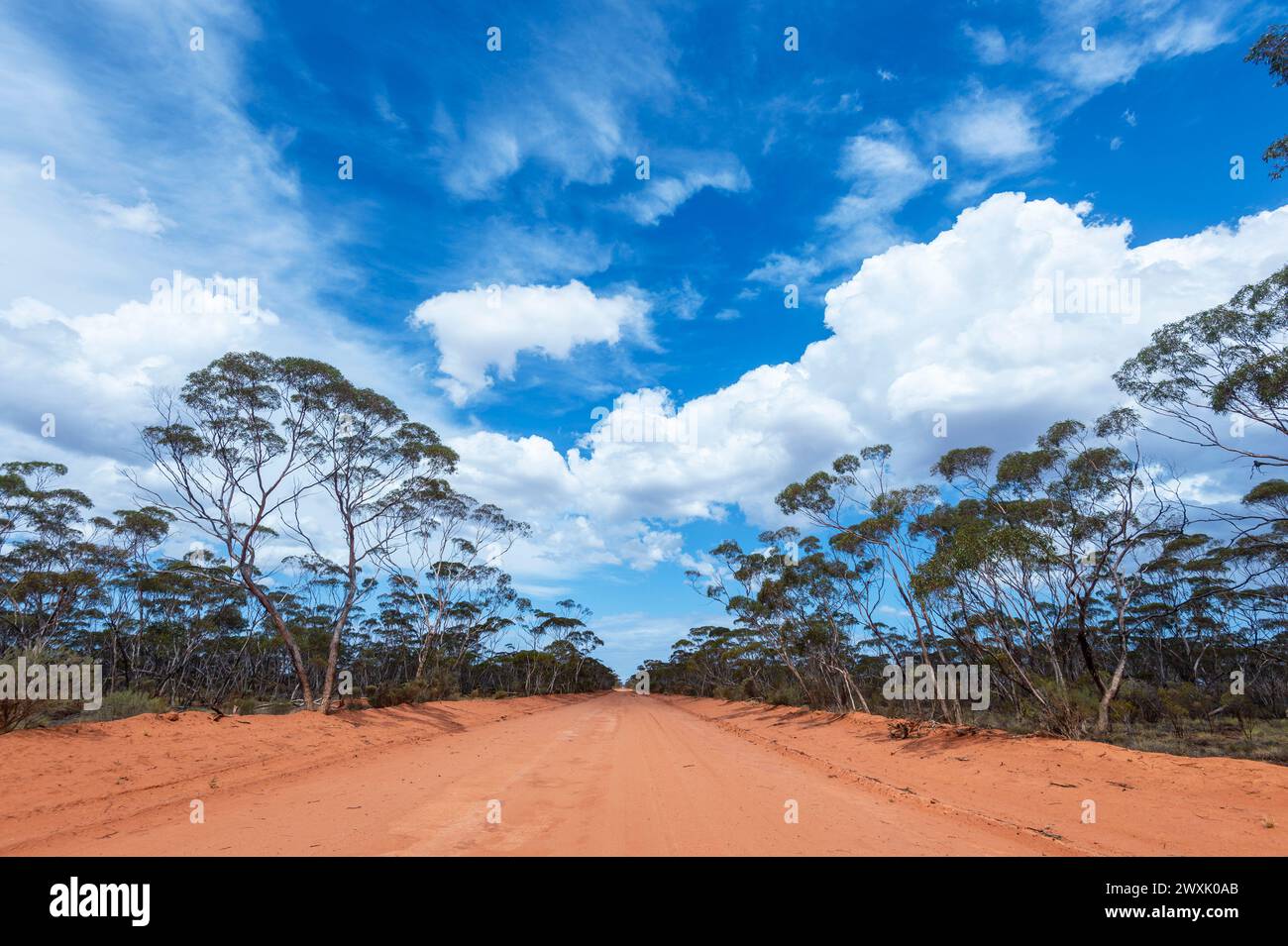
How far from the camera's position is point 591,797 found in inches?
322

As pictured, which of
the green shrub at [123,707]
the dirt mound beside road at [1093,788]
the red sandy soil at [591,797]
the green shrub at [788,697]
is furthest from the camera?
the green shrub at [788,697]

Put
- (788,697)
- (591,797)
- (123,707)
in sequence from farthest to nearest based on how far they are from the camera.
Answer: (788,697) → (123,707) → (591,797)

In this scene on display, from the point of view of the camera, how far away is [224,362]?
710 inches

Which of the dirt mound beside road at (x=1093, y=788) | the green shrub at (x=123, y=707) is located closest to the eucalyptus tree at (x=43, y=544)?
the green shrub at (x=123, y=707)

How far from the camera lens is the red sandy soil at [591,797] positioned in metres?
5.93

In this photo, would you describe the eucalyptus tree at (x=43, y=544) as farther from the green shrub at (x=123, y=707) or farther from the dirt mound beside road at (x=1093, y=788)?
the dirt mound beside road at (x=1093, y=788)

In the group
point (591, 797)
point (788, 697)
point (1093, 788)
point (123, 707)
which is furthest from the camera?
point (788, 697)

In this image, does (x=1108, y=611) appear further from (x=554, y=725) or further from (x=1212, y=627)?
(x=554, y=725)

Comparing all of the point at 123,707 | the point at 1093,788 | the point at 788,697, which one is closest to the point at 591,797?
the point at 1093,788

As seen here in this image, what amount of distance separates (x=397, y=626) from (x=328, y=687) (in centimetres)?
3892

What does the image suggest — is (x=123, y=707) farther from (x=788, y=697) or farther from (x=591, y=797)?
(x=788, y=697)

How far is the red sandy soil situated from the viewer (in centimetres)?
593

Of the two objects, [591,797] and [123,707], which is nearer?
[591,797]

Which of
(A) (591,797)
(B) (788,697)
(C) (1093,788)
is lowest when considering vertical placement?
(B) (788,697)
